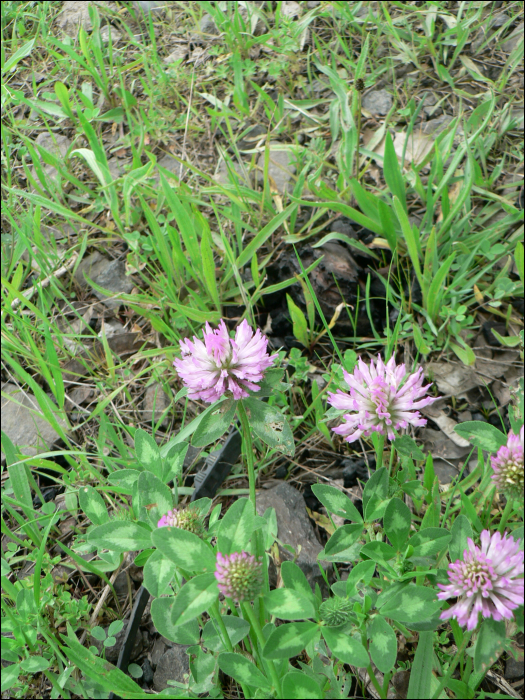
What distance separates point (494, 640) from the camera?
43.8 inches

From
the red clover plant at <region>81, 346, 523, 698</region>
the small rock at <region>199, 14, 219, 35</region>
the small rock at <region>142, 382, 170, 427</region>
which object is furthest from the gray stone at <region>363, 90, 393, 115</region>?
the red clover plant at <region>81, 346, 523, 698</region>

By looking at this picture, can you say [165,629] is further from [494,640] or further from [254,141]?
[254,141]

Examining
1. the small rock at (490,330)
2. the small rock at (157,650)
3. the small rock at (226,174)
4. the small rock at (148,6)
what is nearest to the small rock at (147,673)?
the small rock at (157,650)

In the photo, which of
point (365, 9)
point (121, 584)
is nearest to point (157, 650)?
Result: point (121, 584)

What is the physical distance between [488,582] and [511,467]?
232 millimetres

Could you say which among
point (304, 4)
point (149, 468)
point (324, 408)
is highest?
point (304, 4)

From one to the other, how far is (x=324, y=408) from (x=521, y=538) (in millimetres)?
1036

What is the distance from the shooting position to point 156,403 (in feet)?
7.75

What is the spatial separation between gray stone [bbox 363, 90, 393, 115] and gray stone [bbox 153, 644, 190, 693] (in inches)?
109

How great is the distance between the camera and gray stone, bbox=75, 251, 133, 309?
109 inches

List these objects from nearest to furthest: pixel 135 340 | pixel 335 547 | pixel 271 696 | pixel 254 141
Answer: pixel 271 696, pixel 335 547, pixel 135 340, pixel 254 141

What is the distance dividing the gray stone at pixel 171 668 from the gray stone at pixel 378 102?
277cm

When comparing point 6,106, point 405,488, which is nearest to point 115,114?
point 6,106

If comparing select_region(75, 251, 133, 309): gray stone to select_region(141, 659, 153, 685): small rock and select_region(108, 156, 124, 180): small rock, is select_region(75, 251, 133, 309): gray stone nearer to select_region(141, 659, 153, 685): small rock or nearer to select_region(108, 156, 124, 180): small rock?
select_region(108, 156, 124, 180): small rock
